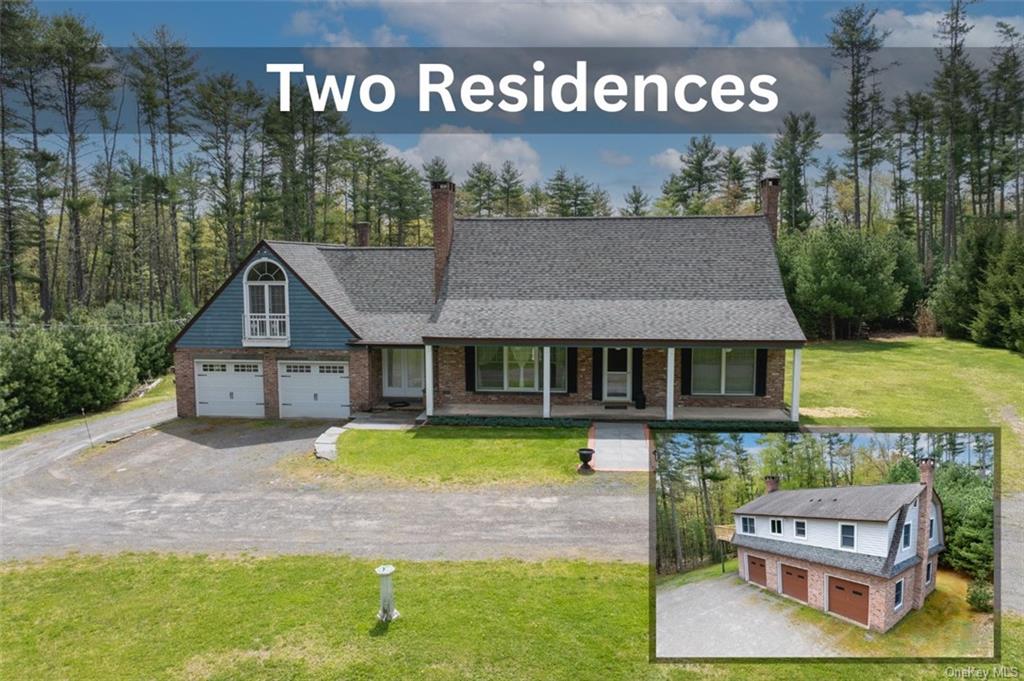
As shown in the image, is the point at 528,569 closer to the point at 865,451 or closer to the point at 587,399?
the point at 865,451

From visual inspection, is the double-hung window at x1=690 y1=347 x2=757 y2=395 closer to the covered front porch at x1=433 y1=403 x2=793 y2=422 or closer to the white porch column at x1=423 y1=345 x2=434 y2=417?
the covered front porch at x1=433 y1=403 x2=793 y2=422

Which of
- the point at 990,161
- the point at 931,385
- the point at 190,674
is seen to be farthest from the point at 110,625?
the point at 990,161

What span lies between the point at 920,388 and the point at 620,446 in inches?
523

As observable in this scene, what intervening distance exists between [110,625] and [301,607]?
242 centimetres

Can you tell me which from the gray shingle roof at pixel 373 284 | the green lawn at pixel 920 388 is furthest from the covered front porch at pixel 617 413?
the gray shingle roof at pixel 373 284

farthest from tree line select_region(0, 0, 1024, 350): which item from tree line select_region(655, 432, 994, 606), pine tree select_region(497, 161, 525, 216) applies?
tree line select_region(655, 432, 994, 606)

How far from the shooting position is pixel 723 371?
63.8 feet

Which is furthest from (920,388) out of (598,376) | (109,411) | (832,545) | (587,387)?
(109,411)

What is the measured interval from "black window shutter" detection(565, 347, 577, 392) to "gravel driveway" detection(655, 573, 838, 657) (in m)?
15.3

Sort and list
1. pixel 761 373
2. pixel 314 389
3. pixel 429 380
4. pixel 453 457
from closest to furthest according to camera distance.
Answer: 1. pixel 453 457
2. pixel 429 380
3. pixel 761 373
4. pixel 314 389

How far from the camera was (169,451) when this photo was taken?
1741cm

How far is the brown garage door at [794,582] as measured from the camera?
413 centimetres

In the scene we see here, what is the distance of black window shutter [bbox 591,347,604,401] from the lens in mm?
19891

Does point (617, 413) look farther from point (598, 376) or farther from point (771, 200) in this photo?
point (771, 200)
